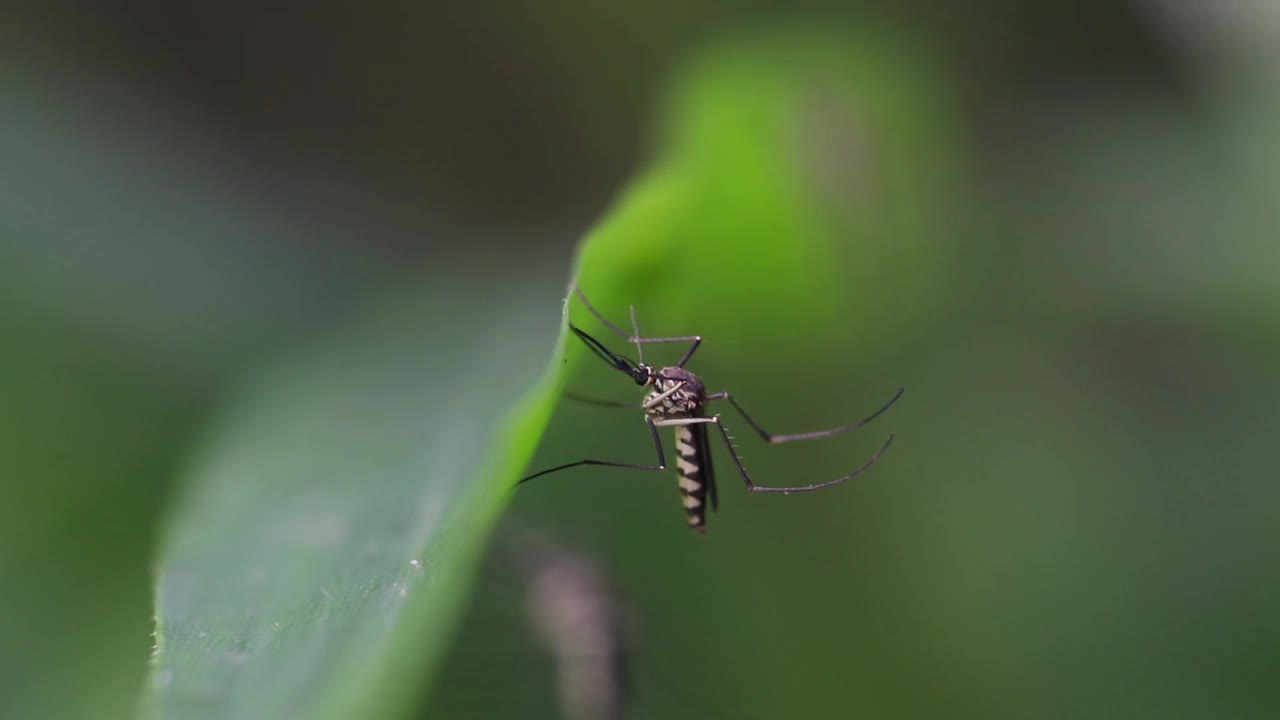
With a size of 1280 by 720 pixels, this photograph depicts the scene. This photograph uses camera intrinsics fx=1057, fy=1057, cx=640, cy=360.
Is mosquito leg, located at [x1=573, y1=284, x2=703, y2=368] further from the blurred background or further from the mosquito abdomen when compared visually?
the mosquito abdomen

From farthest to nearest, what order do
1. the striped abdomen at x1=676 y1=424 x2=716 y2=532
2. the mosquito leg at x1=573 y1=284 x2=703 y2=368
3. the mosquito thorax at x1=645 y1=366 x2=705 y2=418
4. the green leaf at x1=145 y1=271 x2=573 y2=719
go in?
the mosquito thorax at x1=645 y1=366 x2=705 y2=418 < the striped abdomen at x1=676 y1=424 x2=716 y2=532 < the mosquito leg at x1=573 y1=284 x2=703 y2=368 < the green leaf at x1=145 y1=271 x2=573 y2=719

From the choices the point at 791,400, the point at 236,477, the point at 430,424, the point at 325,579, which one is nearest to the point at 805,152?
the point at 791,400

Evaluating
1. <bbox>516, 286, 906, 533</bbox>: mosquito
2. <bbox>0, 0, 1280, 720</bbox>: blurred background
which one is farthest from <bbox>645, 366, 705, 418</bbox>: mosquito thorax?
<bbox>0, 0, 1280, 720</bbox>: blurred background

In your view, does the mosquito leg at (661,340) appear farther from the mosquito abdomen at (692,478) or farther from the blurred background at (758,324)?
the mosquito abdomen at (692,478)

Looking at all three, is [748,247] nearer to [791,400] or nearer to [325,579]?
[791,400]

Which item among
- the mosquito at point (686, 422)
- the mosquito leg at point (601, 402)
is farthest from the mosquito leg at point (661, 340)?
the mosquito leg at point (601, 402)

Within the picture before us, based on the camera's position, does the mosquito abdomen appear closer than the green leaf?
No

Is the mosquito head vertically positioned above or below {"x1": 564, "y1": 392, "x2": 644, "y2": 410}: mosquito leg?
above
